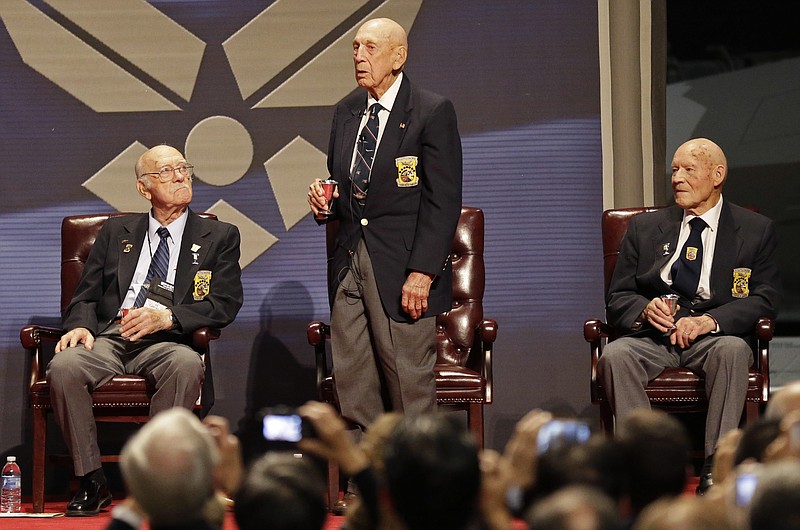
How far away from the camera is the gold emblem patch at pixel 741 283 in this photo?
14.1ft

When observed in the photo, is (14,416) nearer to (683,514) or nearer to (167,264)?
(167,264)

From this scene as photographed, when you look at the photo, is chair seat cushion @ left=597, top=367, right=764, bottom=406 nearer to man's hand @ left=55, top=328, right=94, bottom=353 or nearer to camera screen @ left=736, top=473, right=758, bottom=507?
man's hand @ left=55, top=328, right=94, bottom=353

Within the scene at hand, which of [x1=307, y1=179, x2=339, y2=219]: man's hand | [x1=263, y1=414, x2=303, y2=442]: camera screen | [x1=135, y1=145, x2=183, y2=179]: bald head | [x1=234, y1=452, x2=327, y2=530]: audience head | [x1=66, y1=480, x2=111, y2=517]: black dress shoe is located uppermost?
[x1=135, y1=145, x2=183, y2=179]: bald head

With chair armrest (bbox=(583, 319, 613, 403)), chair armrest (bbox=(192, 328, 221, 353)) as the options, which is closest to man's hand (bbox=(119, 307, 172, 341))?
chair armrest (bbox=(192, 328, 221, 353))

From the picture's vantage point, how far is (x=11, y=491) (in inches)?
177

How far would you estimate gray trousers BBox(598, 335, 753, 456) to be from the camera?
3.97 metres

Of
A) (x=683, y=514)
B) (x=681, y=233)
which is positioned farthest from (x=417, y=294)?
(x=683, y=514)

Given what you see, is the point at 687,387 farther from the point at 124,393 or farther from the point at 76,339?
the point at 76,339

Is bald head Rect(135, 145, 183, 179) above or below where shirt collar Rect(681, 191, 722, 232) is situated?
above

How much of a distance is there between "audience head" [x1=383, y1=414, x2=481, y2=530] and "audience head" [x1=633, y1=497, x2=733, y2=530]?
22 cm

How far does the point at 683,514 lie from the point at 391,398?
8.95 ft

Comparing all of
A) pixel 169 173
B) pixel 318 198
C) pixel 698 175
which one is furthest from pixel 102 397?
pixel 698 175

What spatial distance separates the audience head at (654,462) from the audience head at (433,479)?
0.27 metres

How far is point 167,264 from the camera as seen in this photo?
449cm
